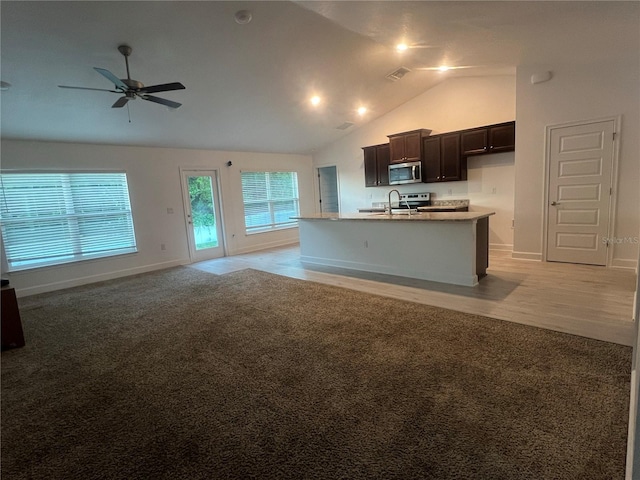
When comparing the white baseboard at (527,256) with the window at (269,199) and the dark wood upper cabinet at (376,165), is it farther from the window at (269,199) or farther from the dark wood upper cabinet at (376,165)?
the window at (269,199)

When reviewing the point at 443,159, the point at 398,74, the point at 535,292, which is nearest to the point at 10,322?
the point at 535,292

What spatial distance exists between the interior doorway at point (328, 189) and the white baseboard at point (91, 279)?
4.14 meters

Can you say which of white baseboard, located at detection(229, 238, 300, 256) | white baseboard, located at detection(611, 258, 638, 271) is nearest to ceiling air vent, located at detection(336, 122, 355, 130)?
white baseboard, located at detection(229, 238, 300, 256)

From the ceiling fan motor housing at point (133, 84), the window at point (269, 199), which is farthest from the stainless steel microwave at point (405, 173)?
the ceiling fan motor housing at point (133, 84)

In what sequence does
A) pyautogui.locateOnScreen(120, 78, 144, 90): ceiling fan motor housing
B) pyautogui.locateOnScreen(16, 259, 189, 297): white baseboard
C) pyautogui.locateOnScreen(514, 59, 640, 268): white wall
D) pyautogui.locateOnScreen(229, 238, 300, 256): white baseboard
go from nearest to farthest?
pyautogui.locateOnScreen(120, 78, 144, 90): ceiling fan motor housing
pyautogui.locateOnScreen(514, 59, 640, 268): white wall
pyautogui.locateOnScreen(16, 259, 189, 297): white baseboard
pyautogui.locateOnScreen(229, 238, 300, 256): white baseboard

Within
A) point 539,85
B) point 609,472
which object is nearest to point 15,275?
point 609,472

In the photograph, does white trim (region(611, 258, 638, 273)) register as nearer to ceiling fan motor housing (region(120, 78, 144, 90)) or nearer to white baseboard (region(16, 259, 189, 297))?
ceiling fan motor housing (region(120, 78, 144, 90))

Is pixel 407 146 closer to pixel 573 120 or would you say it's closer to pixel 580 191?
pixel 573 120

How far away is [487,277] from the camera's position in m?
4.38

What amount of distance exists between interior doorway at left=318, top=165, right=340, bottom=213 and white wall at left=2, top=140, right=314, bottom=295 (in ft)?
4.51

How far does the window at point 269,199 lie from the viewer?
25.5 ft

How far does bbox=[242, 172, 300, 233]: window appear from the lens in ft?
25.5

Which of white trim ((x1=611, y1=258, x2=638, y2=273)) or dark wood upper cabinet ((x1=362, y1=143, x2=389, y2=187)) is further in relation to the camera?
dark wood upper cabinet ((x1=362, y1=143, x2=389, y2=187))

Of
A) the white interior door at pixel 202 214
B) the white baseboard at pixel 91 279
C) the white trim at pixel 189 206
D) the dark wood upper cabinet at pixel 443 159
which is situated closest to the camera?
the white baseboard at pixel 91 279
